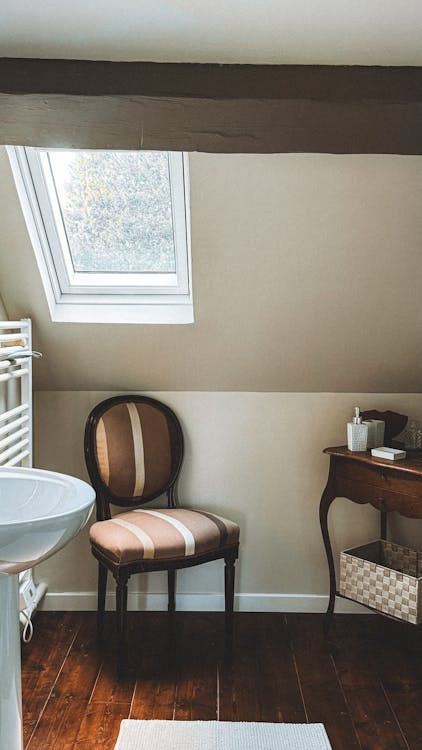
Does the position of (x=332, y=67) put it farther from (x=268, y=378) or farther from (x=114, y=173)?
(x=268, y=378)

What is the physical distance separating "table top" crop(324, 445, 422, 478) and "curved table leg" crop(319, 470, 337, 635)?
13 centimetres

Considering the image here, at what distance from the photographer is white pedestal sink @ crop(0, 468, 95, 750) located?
1568 millimetres

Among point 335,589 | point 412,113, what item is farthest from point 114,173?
point 335,589

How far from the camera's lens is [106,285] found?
305 centimetres

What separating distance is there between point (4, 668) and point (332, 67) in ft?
5.11

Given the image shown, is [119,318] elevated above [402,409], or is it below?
above

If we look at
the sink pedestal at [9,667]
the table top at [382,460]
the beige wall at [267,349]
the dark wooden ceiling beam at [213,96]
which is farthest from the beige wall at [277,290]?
the sink pedestal at [9,667]

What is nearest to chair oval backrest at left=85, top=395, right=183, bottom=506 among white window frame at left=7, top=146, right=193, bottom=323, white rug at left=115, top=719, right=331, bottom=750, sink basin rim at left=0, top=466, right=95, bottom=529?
white window frame at left=7, top=146, right=193, bottom=323

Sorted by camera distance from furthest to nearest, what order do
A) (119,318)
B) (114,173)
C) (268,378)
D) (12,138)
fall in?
(268,378) < (119,318) < (114,173) < (12,138)

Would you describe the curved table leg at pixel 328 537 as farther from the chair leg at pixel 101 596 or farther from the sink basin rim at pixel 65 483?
the sink basin rim at pixel 65 483

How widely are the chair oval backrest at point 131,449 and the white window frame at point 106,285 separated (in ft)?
1.34

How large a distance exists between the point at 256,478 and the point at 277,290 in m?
0.93

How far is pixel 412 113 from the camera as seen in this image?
162cm

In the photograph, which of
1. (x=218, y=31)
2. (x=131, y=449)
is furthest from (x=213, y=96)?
(x=131, y=449)
